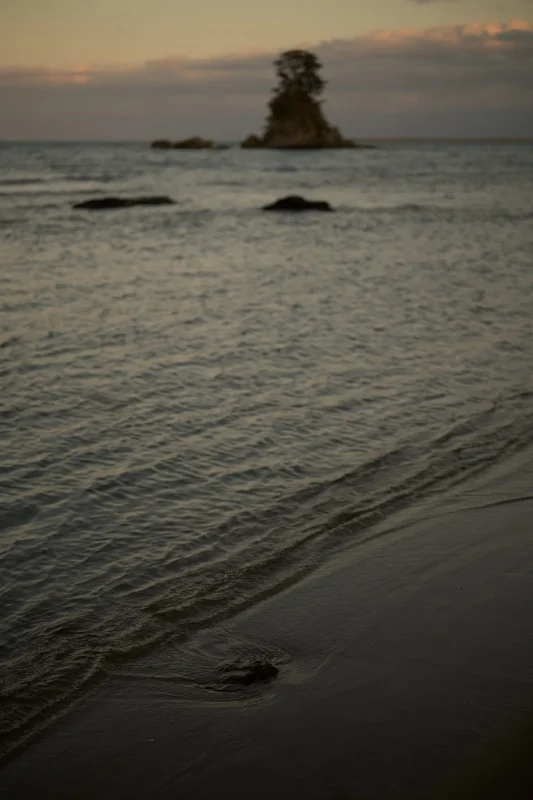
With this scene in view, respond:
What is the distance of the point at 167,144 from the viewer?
187500 millimetres

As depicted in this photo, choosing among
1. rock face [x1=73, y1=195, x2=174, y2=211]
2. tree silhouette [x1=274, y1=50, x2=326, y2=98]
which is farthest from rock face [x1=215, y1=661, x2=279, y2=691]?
tree silhouette [x1=274, y1=50, x2=326, y2=98]

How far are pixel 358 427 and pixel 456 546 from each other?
3.82m

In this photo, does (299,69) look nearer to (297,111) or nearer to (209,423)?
(297,111)

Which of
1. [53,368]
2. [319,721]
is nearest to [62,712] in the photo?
[319,721]

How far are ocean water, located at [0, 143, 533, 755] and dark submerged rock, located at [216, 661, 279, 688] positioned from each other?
2.46 feet

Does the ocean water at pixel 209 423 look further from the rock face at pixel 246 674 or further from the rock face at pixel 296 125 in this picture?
the rock face at pixel 296 125

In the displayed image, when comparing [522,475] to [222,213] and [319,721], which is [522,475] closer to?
[319,721]

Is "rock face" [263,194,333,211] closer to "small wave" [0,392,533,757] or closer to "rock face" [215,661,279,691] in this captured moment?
"small wave" [0,392,533,757]

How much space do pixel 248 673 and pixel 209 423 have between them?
5891mm

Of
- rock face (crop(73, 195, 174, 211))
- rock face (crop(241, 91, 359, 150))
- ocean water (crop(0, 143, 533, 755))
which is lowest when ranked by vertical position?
ocean water (crop(0, 143, 533, 755))

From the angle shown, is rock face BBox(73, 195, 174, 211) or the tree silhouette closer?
rock face BBox(73, 195, 174, 211)

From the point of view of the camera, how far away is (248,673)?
20.0ft

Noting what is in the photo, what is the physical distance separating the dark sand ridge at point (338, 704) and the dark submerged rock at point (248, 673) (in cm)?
8

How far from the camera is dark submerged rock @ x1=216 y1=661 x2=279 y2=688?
6.01 meters
